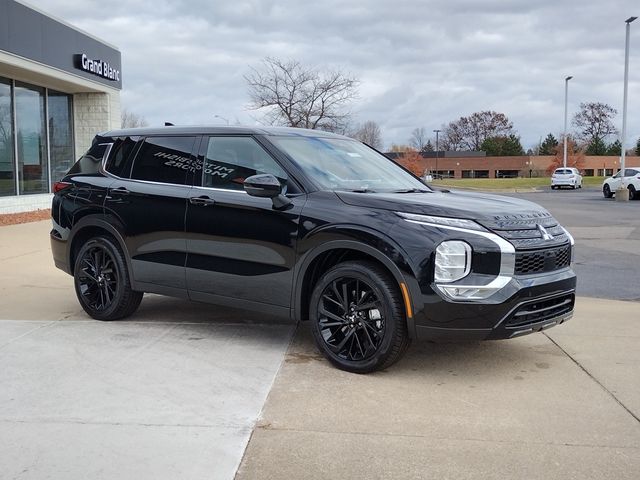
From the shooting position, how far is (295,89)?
3222 centimetres

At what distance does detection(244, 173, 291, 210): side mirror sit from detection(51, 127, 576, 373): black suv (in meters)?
0.01

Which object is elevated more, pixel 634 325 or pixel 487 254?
pixel 487 254

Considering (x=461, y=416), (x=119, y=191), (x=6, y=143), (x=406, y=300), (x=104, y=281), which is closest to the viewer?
(x=461, y=416)

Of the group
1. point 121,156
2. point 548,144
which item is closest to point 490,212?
point 121,156

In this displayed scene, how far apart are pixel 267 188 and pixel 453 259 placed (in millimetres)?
1505

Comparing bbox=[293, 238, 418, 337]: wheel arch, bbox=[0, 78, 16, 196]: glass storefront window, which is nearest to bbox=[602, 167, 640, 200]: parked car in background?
bbox=[0, 78, 16, 196]: glass storefront window

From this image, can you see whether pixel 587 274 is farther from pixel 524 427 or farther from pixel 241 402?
pixel 241 402

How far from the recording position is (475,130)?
125688 mm

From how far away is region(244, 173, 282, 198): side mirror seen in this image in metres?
4.93

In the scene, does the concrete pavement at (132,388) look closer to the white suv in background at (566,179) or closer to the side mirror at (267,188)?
the side mirror at (267,188)

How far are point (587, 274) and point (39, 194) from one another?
16213 mm

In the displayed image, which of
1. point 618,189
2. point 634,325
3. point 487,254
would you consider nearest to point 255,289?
point 487,254

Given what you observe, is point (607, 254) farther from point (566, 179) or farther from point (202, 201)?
point (566, 179)

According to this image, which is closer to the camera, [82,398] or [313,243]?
[82,398]
